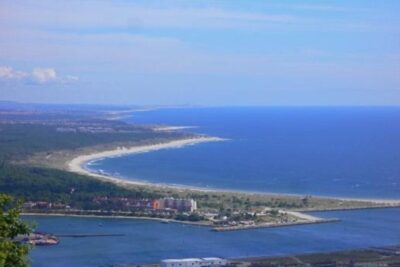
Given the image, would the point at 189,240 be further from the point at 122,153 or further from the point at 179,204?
the point at 122,153

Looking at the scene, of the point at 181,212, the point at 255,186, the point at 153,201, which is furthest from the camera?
the point at 255,186

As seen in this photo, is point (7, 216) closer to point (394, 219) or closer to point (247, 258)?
point (247, 258)

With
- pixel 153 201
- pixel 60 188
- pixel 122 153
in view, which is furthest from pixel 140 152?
pixel 153 201

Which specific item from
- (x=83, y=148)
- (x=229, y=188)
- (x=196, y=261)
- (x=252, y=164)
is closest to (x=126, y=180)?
(x=229, y=188)

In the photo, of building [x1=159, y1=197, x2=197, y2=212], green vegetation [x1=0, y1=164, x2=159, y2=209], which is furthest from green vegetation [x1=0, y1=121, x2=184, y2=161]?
building [x1=159, y1=197, x2=197, y2=212]

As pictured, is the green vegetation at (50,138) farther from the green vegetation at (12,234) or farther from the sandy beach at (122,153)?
the green vegetation at (12,234)

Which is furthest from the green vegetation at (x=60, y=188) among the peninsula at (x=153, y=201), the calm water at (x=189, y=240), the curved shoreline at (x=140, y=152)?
the calm water at (x=189, y=240)
